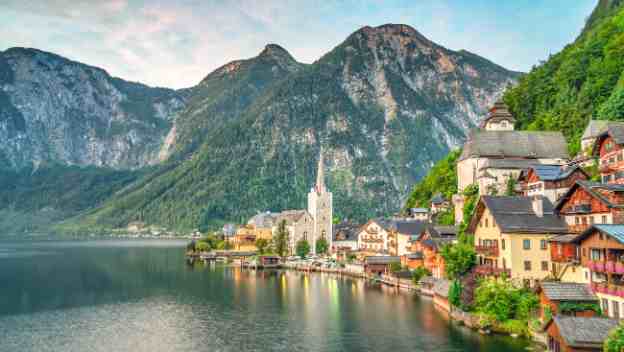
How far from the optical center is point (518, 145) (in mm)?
103688

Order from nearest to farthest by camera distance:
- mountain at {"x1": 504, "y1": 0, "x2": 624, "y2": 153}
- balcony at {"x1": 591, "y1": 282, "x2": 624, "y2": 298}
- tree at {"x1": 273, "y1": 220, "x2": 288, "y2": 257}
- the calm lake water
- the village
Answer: balcony at {"x1": 591, "y1": 282, "x2": 624, "y2": 298}
the village
the calm lake water
mountain at {"x1": 504, "y1": 0, "x2": 624, "y2": 153}
tree at {"x1": 273, "y1": 220, "x2": 288, "y2": 257}

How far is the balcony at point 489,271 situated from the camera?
5865cm

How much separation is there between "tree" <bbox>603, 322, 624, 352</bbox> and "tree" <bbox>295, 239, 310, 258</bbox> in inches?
4802

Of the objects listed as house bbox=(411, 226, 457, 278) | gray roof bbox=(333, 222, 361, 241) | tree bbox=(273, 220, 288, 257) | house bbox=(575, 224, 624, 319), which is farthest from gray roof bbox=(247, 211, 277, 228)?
house bbox=(575, 224, 624, 319)

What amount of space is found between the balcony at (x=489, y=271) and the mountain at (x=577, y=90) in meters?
43.9

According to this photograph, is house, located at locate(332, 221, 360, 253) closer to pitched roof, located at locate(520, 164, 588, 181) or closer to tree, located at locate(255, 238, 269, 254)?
tree, located at locate(255, 238, 269, 254)

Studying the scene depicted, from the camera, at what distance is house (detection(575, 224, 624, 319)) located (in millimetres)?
43781

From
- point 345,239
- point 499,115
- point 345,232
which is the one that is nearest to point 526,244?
point 499,115

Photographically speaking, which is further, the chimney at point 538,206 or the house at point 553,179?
the house at point 553,179

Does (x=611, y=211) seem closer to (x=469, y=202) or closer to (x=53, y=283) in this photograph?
(x=469, y=202)

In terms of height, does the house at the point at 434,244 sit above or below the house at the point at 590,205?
below

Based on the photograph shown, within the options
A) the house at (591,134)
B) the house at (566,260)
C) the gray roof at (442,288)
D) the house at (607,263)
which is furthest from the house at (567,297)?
the house at (591,134)

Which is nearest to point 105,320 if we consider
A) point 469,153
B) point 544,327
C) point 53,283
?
point 53,283

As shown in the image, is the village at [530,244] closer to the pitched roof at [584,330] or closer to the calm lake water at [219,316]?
the pitched roof at [584,330]
